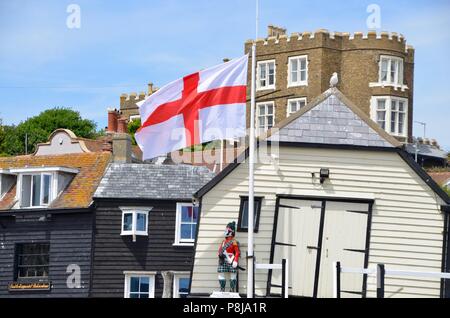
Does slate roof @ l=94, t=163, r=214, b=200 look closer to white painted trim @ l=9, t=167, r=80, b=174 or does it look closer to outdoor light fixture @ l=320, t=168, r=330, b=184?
white painted trim @ l=9, t=167, r=80, b=174

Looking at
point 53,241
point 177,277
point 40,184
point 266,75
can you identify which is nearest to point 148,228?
point 177,277

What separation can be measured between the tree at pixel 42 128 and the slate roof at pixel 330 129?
49929 mm

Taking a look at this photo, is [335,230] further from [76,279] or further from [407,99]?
[407,99]

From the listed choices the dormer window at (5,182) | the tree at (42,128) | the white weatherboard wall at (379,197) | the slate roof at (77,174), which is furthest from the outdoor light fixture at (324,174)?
the tree at (42,128)

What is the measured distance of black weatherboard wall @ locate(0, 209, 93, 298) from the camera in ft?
160

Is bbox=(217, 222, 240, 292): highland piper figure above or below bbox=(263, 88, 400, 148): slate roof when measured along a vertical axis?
below

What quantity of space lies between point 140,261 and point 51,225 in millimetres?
4068

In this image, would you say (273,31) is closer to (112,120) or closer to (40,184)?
(112,120)

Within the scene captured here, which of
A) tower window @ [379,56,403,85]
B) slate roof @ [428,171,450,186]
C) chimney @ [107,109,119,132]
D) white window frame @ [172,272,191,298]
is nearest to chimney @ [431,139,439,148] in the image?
tower window @ [379,56,403,85]

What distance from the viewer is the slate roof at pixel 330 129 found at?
2908 centimetres

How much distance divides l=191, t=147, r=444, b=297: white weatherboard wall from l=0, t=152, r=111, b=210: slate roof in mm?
21293

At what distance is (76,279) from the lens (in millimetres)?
48812

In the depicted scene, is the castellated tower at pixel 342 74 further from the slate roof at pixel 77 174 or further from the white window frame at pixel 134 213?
the white window frame at pixel 134 213
